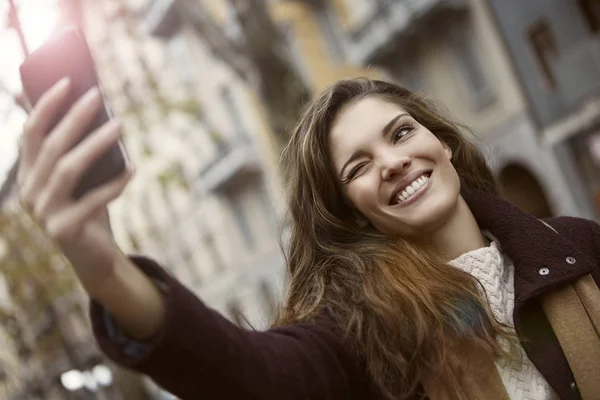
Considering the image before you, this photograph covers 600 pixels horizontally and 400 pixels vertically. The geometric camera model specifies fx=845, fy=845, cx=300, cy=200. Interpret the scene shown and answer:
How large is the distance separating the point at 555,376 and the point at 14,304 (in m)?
15.7

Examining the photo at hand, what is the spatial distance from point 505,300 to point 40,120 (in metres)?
1.46

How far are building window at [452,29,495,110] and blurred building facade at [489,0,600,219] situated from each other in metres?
0.80

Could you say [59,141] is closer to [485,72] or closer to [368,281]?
[368,281]

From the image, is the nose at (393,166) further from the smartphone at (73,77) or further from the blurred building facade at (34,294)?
the blurred building facade at (34,294)

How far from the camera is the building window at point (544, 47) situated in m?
16.7

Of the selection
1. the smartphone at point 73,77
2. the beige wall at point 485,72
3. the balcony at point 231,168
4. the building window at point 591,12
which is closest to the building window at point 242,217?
the balcony at point 231,168

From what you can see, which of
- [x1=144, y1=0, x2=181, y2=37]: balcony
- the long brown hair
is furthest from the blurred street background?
the long brown hair

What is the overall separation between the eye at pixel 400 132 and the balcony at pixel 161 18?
25893mm

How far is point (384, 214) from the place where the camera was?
2.38 m

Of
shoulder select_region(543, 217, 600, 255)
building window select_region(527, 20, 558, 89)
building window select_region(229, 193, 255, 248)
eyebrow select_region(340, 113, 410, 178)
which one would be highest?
eyebrow select_region(340, 113, 410, 178)

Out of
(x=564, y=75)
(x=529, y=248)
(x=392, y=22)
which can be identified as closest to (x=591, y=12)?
(x=564, y=75)

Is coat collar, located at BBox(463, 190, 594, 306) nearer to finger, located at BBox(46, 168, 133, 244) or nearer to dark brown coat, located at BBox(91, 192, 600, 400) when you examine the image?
dark brown coat, located at BBox(91, 192, 600, 400)

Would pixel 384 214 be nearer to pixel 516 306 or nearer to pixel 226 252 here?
pixel 516 306

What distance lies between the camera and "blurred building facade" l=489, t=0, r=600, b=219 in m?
15.7
